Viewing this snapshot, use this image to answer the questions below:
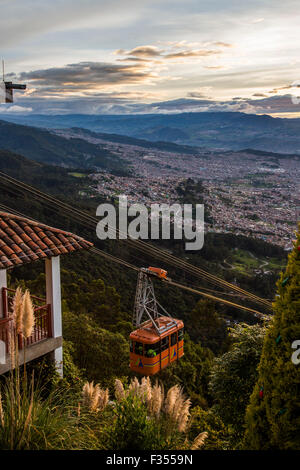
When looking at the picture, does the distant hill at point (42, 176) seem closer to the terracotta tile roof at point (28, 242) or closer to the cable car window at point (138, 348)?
the cable car window at point (138, 348)

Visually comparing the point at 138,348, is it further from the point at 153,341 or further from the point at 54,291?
the point at 54,291

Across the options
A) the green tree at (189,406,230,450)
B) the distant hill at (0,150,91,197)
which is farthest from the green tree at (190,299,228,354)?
the distant hill at (0,150,91,197)

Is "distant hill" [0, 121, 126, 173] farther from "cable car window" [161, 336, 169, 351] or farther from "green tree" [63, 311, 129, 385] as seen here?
"cable car window" [161, 336, 169, 351]

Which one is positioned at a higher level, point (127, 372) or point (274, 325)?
point (274, 325)

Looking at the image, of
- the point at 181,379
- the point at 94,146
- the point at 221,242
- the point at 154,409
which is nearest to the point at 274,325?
the point at 154,409

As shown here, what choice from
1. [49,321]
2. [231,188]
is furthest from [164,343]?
[231,188]
